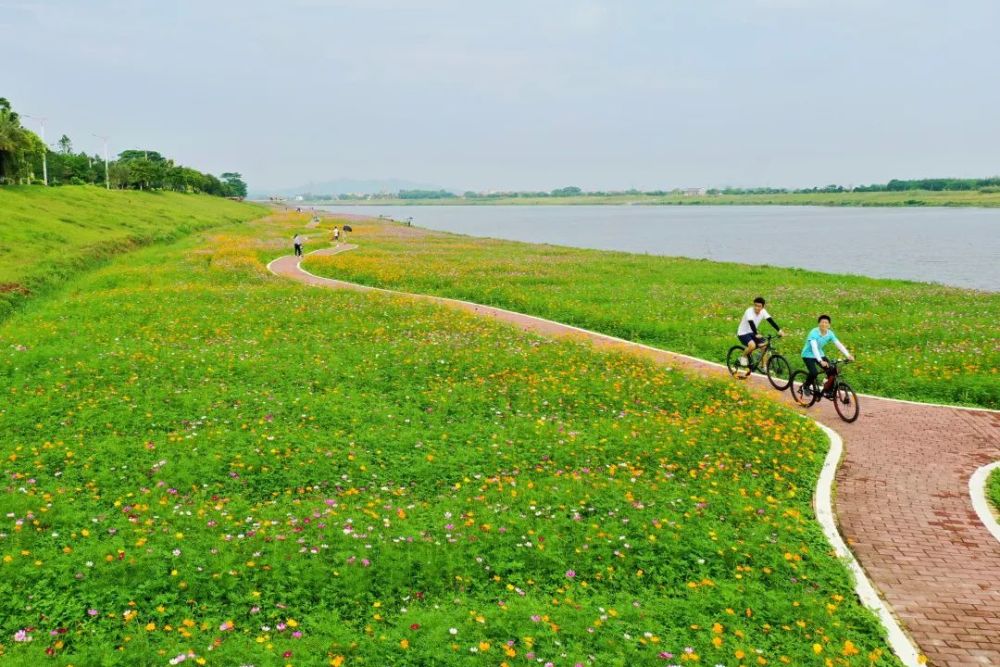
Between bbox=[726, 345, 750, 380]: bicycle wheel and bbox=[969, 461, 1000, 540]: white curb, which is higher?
bbox=[726, 345, 750, 380]: bicycle wheel

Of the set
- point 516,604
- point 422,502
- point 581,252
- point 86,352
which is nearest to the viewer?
point 516,604

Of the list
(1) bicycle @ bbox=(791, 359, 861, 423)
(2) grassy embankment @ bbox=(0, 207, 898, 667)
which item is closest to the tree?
(2) grassy embankment @ bbox=(0, 207, 898, 667)

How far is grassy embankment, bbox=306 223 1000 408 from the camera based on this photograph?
20531mm

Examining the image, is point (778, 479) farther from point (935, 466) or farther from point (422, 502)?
point (422, 502)

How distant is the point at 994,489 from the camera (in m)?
12.5

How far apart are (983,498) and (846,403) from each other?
447cm

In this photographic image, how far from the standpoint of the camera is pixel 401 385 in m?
18.4

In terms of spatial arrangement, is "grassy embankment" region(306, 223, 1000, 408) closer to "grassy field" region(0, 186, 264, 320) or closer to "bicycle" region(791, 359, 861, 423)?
"bicycle" region(791, 359, 861, 423)

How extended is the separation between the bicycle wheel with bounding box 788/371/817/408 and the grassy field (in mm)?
30716

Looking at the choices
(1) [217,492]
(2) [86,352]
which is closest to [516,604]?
(1) [217,492]

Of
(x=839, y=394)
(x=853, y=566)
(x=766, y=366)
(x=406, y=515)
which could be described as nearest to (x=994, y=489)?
(x=839, y=394)

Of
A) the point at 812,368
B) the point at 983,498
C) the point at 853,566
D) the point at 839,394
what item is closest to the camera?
the point at 853,566

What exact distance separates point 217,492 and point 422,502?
374cm

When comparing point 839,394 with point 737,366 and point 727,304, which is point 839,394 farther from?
point 727,304
